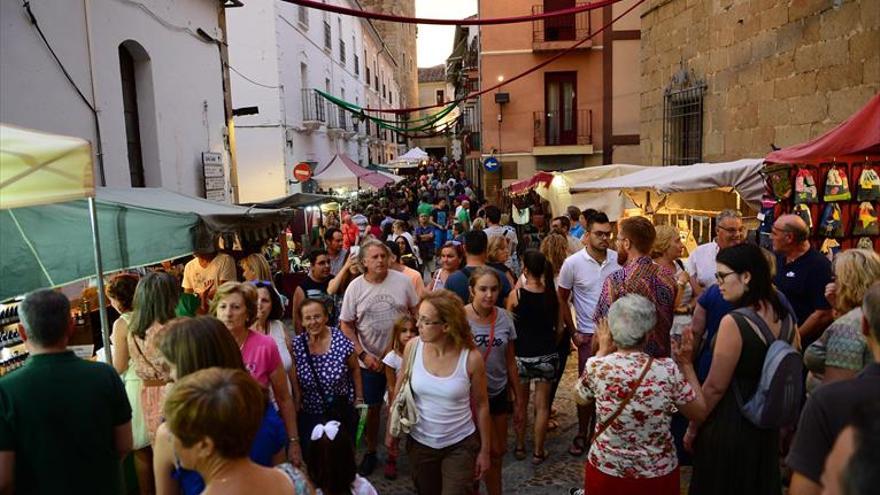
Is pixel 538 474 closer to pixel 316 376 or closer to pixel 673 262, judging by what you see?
pixel 316 376

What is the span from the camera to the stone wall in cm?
632

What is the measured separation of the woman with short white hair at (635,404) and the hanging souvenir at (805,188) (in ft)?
10.4

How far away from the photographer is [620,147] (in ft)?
67.1

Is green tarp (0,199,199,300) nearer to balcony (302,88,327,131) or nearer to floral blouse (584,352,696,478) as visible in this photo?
floral blouse (584,352,696,478)

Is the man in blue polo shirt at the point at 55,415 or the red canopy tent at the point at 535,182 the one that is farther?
the red canopy tent at the point at 535,182

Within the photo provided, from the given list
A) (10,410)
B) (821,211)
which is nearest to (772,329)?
(821,211)

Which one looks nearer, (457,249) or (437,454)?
(437,454)

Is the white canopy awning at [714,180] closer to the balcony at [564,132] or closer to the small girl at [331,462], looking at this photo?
the small girl at [331,462]

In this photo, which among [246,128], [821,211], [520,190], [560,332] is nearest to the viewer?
→ [560,332]

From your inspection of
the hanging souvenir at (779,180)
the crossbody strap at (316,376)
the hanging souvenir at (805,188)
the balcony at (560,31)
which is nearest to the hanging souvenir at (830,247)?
the hanging souvenir at (805,188)

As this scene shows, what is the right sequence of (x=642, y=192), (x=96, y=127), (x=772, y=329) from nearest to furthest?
(x=772, y=329)
(x=96, y=127)
(x=642, y=192)

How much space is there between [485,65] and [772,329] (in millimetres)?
19532

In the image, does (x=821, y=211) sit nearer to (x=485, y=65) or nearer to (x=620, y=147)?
(x=620, y=147)

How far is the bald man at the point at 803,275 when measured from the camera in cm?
422
